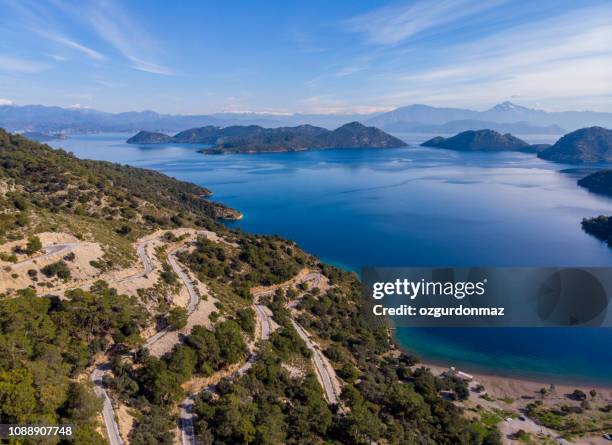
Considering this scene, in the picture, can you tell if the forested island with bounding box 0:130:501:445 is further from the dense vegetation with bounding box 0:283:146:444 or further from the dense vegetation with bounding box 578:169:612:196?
the dense vegetation with bounding box 578:169:612:196

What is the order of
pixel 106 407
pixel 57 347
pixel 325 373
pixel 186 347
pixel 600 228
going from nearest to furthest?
pixel 106 407 < pixel 57 347 < pixel 186 347 < pixel 325 373 < pixel 600 228

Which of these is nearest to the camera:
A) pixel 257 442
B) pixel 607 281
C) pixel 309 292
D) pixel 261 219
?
pixel 257 442

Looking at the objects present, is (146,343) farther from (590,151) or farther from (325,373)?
(590,151)

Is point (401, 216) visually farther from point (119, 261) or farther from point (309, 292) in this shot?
point (119, 261)

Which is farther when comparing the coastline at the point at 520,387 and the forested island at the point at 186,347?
the coastline at the point at 520,387

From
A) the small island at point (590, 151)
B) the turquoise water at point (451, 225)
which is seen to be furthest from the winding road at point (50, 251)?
the small island at point (590, 151)

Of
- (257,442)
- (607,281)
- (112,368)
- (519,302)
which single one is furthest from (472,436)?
(607,281)

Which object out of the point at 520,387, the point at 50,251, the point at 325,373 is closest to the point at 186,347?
the point at 325,373

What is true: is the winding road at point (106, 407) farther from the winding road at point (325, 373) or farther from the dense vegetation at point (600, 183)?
the dense vegetation at point (600, 183)
